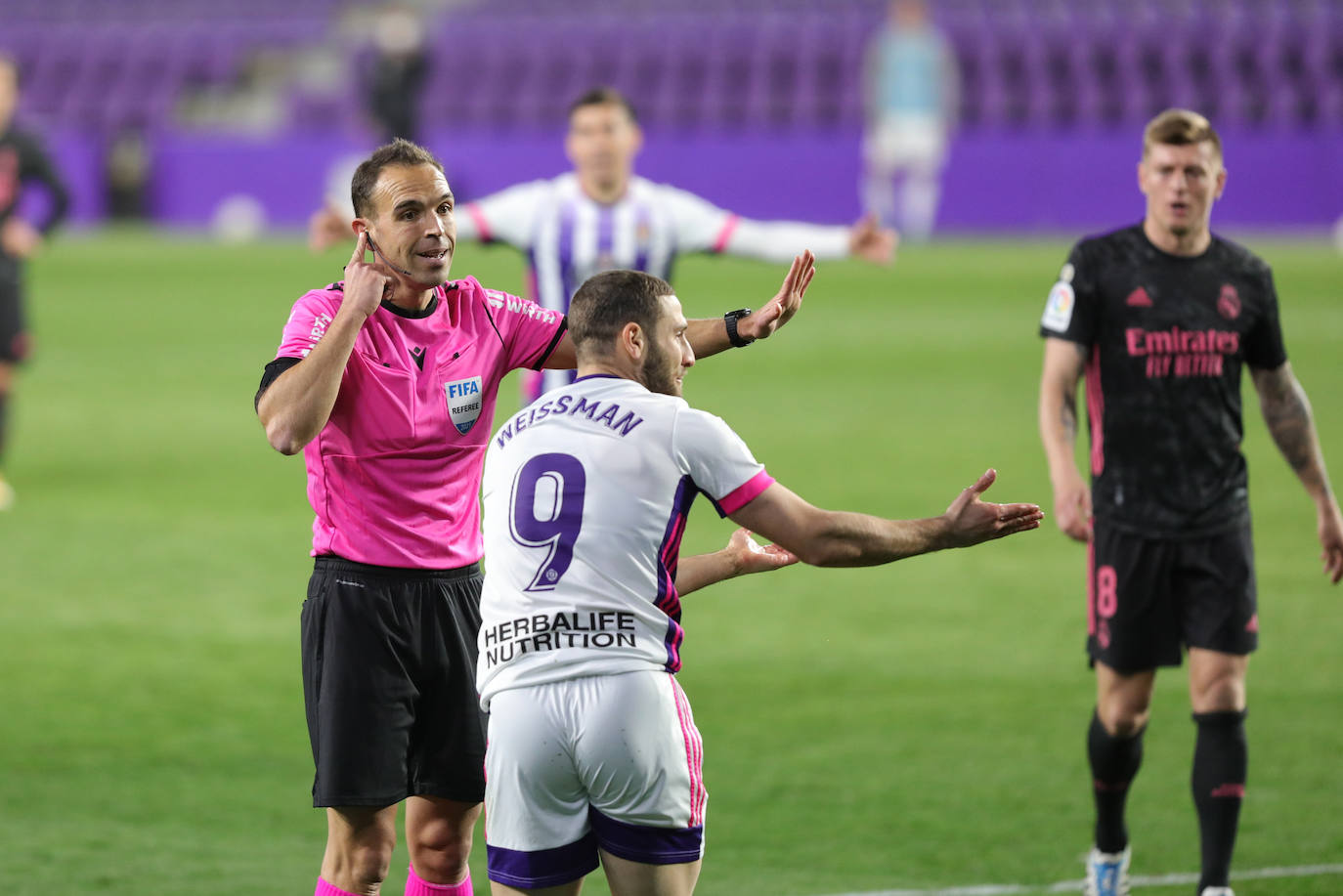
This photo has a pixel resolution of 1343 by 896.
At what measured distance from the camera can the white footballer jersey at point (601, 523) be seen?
3635 mm

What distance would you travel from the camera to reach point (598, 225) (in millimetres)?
7871

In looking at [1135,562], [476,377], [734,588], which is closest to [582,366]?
[476,377]

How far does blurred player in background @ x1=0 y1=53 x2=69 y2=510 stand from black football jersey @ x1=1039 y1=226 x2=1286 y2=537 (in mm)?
7728

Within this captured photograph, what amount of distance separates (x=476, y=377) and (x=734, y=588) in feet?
16.9

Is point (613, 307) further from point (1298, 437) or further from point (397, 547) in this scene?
point (1298, 437)

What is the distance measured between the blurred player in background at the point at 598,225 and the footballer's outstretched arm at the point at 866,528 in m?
4.12

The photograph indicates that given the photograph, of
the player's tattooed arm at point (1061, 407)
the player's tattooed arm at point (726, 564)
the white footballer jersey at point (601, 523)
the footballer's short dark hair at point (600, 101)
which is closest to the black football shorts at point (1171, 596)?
the player's tattooed arm at point (1061, 407)

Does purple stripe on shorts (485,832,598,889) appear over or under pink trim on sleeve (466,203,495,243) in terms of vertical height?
under

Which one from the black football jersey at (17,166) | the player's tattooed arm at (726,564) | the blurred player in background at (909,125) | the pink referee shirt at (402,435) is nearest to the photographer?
the pink referee shirt at (402,435)

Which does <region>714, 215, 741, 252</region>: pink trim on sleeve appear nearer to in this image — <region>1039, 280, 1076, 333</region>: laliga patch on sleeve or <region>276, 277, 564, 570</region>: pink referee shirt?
<region>1039, 280, 1076, 333</region>: laliga patch on sleeve

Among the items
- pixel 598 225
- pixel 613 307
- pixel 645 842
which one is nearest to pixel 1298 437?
pixel 613 307

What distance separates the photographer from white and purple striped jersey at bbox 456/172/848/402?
7824 millimetres

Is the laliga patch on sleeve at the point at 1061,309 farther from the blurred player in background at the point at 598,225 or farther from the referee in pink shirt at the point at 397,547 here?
the blurred player in background at the point at 598,225

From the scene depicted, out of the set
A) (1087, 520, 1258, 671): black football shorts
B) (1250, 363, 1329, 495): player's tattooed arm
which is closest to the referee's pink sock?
(1087, 520, 1258, 671): black football shorts
